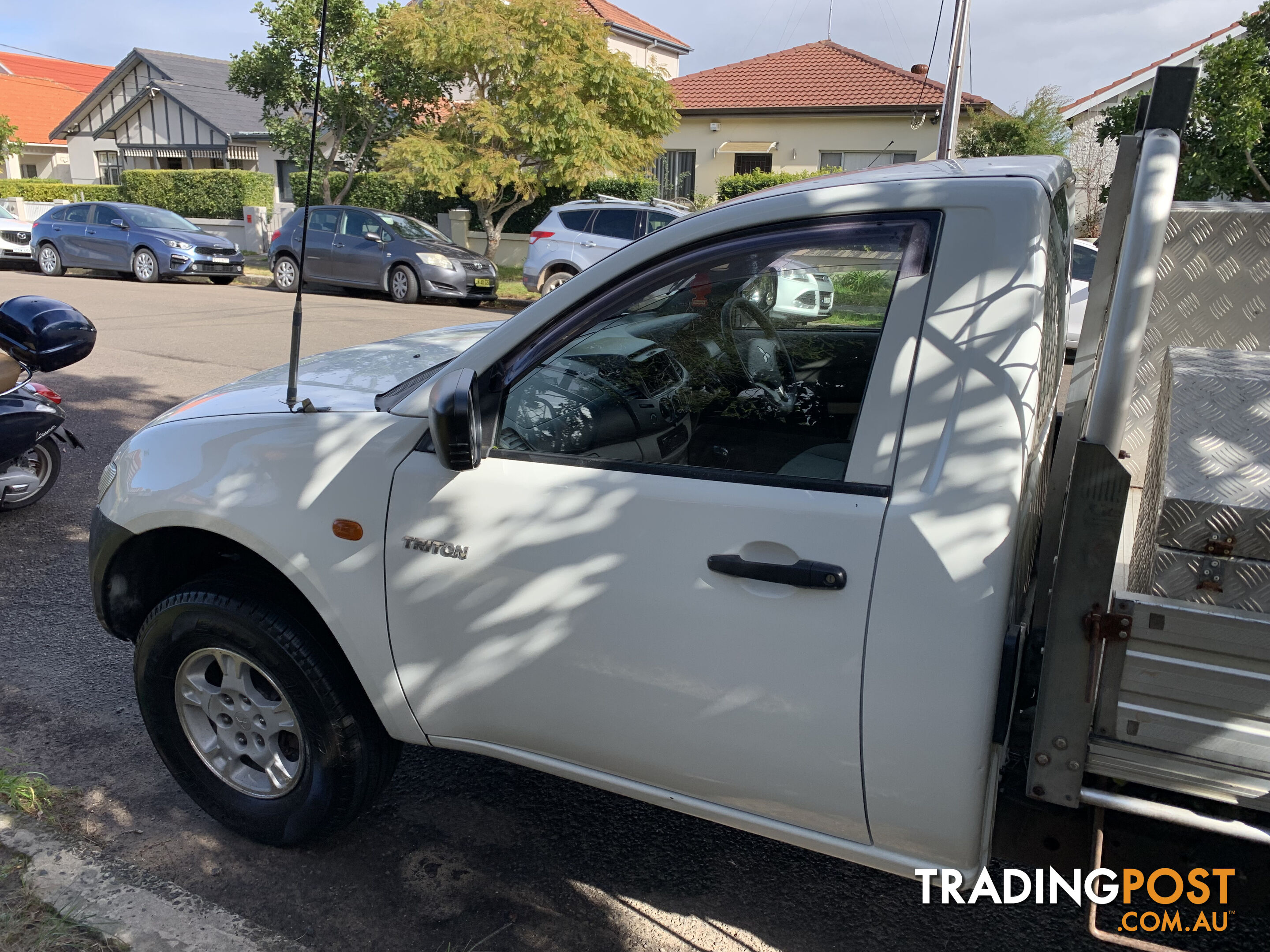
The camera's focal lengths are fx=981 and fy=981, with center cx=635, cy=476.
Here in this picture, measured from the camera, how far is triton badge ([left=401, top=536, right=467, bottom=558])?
241cm

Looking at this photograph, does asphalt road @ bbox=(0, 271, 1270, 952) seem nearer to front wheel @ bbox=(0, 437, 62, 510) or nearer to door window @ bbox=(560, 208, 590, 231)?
front wheel @ bbox=(0, 437, 62, 510)

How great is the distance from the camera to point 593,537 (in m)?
2.26

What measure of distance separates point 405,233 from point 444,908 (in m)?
15.2

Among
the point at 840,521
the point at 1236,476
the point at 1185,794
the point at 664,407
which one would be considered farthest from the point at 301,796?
the point at 1236,476

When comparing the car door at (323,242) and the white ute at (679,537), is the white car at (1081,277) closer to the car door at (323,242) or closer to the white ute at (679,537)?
the white ute at (679,537)

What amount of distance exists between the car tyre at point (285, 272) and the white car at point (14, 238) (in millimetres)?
6990

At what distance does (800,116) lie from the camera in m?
25.7

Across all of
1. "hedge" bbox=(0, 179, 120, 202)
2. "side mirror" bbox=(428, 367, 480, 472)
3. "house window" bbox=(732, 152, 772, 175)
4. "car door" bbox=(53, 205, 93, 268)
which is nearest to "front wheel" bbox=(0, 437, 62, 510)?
"side mirror" bbox=(428, 367, 480, 472)

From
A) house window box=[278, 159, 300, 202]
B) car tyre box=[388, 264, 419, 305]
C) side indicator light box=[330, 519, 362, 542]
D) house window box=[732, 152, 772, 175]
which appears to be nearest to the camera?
side indicator light box=[330, 519, 362, 542]

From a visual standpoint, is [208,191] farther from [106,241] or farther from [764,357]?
[764,357]

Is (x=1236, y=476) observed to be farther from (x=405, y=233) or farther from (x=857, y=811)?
(x=405, y=233)

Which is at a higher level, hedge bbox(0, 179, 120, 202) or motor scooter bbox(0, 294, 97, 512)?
hedge bbox(0, 179, 120, 202)

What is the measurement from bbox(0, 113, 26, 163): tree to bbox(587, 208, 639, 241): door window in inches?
1086

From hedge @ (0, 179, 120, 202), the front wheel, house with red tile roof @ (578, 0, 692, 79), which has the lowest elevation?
the front wheel
